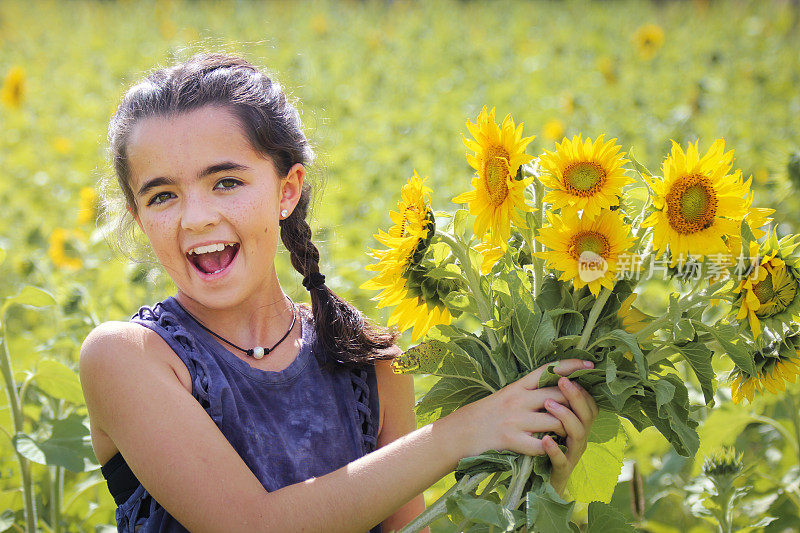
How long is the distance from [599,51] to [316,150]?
550cm

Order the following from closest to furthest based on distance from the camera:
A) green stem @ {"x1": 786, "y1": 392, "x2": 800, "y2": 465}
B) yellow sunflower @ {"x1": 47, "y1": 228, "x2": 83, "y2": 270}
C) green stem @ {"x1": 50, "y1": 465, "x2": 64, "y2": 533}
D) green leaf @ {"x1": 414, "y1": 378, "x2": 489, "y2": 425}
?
1. green leaf @ {"x1": 414, "y1": 378, "x2": 489, "y2": 425}
2. green stem @ {"x1": 50, "y1": 465, "x2": 64, "y2": 533}
3. green stem @ {"x1": 786, "y1": 392, "x2": 800, "y2": 465}
4. yellow sunflower @ {"x1": 47, "y1": 228, "x2": 83, "y2": 270}

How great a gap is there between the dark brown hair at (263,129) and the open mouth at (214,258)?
182 millimetres

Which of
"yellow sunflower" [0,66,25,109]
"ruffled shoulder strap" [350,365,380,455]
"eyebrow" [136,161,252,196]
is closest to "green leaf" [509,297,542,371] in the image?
"ruffled shoulder strap" [350,365,380,455]

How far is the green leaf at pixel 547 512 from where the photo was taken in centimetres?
104

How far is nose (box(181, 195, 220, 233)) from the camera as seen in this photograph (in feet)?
4.36

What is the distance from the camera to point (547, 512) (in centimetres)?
105

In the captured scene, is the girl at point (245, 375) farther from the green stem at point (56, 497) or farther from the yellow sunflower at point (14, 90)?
the yellow sunflower at point (14, 90)

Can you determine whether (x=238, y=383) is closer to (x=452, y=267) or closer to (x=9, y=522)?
(x=452, y=267)

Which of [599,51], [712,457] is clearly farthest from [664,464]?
[599,51]

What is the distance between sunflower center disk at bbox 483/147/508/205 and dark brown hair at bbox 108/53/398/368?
462 mm

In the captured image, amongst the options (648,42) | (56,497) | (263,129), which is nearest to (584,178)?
(263,129)

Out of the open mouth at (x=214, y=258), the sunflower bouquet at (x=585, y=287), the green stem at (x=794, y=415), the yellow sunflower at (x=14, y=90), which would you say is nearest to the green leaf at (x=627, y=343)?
the sunflower bouquet at (x=585, y=287)

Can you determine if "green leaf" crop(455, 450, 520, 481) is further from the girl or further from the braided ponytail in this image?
the braided ponytail

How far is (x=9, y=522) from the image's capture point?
1.71 m
